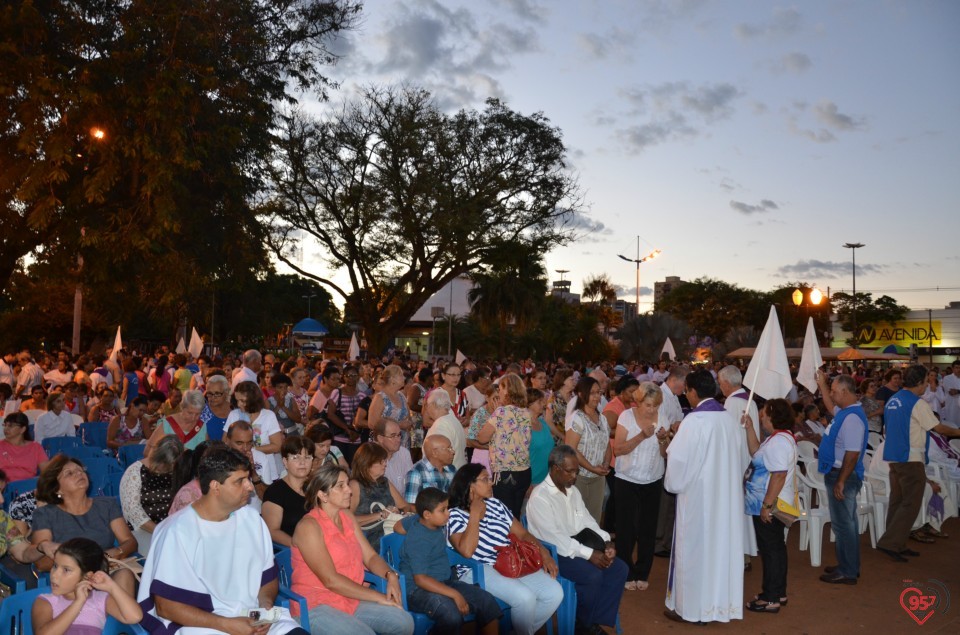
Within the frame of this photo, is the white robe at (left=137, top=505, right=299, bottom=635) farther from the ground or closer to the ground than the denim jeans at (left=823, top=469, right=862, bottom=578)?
farther from the ground

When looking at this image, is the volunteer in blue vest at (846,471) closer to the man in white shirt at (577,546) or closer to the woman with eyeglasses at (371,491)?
the man in white shirt at (577,546)

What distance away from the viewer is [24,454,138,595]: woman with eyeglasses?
4.52 meters

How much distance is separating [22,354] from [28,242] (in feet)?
10.2

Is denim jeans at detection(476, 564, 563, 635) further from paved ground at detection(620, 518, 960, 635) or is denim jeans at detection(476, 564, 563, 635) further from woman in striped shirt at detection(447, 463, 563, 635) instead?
paved ground at detection(620, 518, 960, 635)

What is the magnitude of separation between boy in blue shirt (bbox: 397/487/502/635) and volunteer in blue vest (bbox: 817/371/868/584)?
3.62 m

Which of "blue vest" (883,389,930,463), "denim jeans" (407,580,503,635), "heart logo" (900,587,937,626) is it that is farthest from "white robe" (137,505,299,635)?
"blue vest" (883,389,930,463)

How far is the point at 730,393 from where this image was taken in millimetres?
6770

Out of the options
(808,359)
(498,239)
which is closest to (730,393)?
(808,359)

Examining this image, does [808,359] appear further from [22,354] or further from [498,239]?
[498,239]

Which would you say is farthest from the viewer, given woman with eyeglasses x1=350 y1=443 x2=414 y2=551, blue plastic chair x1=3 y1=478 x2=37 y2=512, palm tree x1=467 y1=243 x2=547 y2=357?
palm tree x1=467 y1=243 x2=547 y2=357

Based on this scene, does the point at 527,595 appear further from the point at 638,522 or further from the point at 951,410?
the point at 951,410

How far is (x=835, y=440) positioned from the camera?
6.93 m

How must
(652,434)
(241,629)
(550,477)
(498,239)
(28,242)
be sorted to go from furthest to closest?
(498,239) < (28,242) < (652,434) < (550,477) < (241,629)

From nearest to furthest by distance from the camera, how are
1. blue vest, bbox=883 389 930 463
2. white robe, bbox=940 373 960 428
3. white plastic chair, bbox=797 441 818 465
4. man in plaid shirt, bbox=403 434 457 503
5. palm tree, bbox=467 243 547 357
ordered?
man in plaid shirt, bbox=403 434 457 503 < blue vest, bbox=883 389 930 463 < white plastic chair, bbox=797 441 818 465 < white robe, bbox=940 373 960 428 < palm tree, bbox=467 243 547 357
